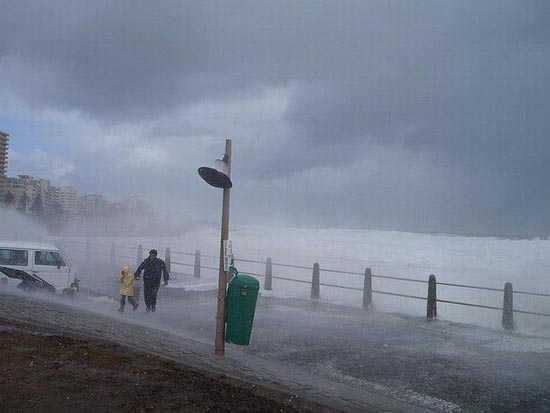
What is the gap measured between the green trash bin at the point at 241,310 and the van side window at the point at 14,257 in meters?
9.38

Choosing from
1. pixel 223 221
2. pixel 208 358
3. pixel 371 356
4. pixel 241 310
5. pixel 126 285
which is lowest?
pixel 371 356

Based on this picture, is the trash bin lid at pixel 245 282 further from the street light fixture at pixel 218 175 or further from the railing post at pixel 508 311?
the railing post at pixel 508 311

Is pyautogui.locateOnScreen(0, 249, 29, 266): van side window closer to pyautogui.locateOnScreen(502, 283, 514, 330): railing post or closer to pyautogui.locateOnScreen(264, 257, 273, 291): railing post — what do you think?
pyautogui.locateOnScreen(264, 257, 273, 291): railing post

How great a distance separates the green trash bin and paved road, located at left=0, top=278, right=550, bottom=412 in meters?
0.33

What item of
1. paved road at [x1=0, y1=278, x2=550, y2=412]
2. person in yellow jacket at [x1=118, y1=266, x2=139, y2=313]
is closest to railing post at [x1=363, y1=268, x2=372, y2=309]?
paved road at [x1=0, y1=278, x2=550, y2=412]

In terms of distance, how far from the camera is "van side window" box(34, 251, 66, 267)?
49.6 ft

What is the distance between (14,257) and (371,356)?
34.9 feet

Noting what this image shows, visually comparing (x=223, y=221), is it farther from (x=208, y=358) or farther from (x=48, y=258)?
(x=48, y=258)

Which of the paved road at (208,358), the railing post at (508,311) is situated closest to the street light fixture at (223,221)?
the paved road at (208,358)

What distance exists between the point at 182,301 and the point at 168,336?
6.67 m

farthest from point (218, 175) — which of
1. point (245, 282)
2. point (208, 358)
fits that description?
point (208, 358)

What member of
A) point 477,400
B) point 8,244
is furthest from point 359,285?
point 477,400

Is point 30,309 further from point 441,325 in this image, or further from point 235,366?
point 441,325

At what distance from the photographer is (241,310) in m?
7.87
